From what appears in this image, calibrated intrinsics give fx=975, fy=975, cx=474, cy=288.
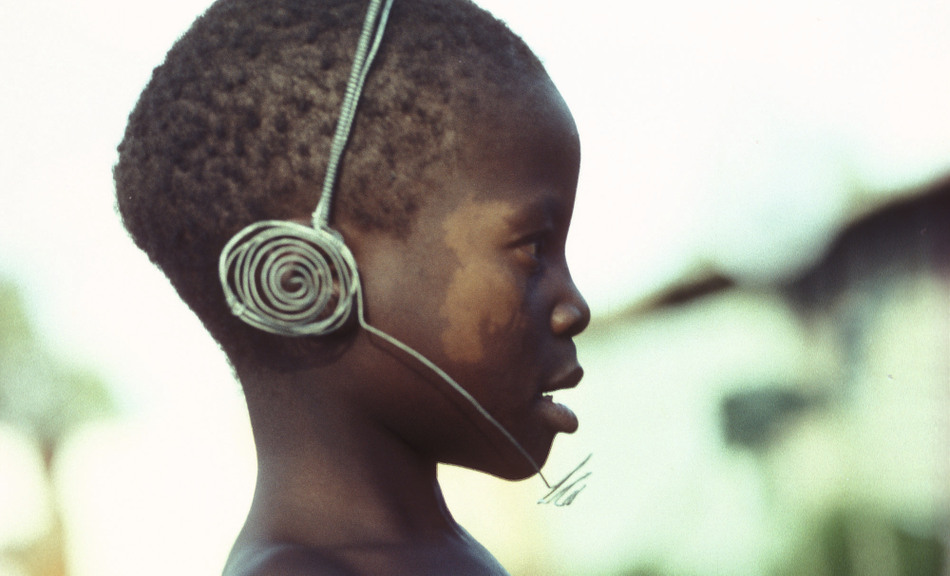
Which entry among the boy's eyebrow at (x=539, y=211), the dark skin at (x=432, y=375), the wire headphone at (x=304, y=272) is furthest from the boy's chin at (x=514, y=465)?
the boy's eyebrow at (x=539, y=211)

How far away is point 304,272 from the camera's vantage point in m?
0.99

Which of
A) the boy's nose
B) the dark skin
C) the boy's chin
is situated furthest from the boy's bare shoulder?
the boy's nose

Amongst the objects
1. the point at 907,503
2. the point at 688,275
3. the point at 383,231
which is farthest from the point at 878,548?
the point at 383,231

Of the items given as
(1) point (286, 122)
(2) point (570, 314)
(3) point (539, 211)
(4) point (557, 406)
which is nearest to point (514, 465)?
(4) point (557, 406)

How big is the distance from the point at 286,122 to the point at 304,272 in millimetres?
163

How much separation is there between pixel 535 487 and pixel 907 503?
36.0 inches

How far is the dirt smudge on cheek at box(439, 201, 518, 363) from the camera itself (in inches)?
40.1

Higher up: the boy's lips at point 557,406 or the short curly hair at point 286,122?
the short curly hair at point 286,122

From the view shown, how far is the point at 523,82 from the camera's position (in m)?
1.09

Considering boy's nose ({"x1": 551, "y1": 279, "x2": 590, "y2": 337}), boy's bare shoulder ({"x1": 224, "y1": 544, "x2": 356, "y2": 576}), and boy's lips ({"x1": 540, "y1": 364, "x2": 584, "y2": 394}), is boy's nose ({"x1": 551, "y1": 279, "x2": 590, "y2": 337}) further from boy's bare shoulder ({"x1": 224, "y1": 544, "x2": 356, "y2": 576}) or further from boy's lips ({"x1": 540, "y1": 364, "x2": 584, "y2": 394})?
boy's bare shoulder ({"x1": 224, "y1": 544, "x2": 356, "y2": 576})

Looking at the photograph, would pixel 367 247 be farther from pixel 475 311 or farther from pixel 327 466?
pixel 327 466

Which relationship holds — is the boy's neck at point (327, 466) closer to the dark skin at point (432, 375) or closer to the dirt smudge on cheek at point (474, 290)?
the dark skin at point (432, 375)

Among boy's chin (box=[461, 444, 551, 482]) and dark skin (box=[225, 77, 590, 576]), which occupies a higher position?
dark skin (box=[225, 77, 590, 576])

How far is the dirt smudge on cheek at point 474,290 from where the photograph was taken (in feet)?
3.34
